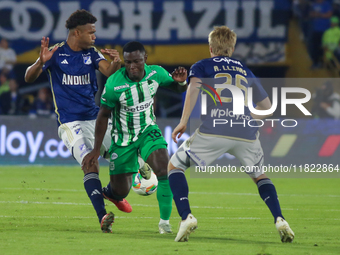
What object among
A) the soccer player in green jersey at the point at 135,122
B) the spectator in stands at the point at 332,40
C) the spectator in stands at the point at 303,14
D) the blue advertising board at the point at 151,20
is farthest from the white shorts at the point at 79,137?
the spectator in stands at the point at 303,14

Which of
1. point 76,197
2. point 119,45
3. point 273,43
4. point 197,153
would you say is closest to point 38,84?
point 119,45

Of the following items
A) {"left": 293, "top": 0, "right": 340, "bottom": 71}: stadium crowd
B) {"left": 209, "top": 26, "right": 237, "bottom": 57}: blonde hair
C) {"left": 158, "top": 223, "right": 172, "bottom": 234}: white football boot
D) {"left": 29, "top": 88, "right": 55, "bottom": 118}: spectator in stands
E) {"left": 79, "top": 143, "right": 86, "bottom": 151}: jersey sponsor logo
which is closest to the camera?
{"left": 209, "top": 26, "right": 237, "bottom": 57}: blonde hair

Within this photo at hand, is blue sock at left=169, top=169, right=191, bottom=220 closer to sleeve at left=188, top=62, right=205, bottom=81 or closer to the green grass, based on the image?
the green grass

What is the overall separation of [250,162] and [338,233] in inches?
52.1

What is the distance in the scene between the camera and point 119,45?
18938 millimetres

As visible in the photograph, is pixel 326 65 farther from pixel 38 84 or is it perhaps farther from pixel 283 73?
pixel 38 84

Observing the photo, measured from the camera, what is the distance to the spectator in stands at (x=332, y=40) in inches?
766

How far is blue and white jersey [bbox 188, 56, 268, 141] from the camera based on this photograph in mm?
5512

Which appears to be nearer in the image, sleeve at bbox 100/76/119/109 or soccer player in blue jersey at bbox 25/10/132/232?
sleeve at bbox 100/76/119/109

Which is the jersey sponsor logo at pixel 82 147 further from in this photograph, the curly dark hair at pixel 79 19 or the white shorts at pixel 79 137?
the curly dark hair at pixel 79 19

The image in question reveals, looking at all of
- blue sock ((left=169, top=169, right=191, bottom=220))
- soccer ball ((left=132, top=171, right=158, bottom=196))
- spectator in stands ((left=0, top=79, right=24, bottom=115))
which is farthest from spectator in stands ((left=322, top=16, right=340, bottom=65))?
blue sock ((left=169, top=169, right=191, bottom=220))

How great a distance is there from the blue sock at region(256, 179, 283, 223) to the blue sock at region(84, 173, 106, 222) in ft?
5.25

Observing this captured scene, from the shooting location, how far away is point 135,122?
250 inches

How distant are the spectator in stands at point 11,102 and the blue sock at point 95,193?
11097mm
